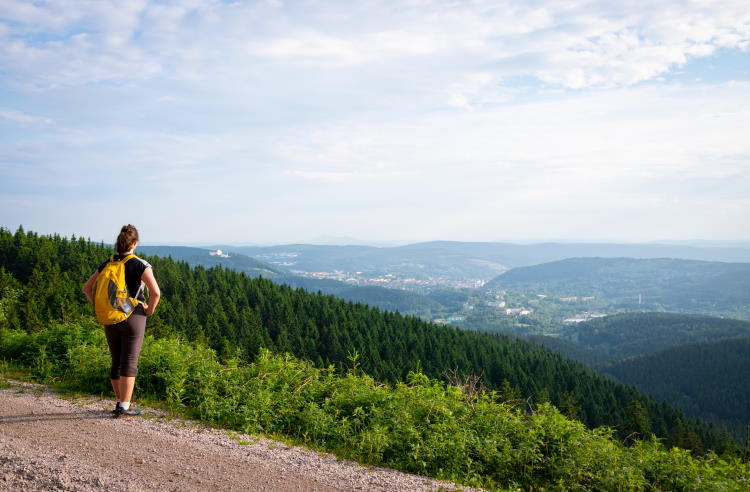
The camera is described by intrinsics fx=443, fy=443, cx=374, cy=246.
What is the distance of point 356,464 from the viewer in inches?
279

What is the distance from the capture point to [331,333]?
9506cm

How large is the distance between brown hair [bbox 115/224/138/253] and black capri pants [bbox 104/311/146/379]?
42.5 inches

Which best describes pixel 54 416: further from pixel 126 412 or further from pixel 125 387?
pixel 125 387

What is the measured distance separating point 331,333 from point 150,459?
296 feet

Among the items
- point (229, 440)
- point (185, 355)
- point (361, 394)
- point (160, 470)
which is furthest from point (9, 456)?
point (361, 394)

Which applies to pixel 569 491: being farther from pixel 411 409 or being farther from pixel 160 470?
pixel 160 470

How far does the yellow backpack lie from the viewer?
7141mm

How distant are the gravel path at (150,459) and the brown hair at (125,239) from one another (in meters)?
2.95

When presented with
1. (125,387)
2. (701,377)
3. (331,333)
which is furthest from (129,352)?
(701,377)

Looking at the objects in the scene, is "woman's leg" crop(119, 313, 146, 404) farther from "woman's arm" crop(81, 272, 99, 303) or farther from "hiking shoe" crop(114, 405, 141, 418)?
"woman's arm" crop(81, 272, 99, 303)

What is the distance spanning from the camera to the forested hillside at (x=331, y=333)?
8025 cm

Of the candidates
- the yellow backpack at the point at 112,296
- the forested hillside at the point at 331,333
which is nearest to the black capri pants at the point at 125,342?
the yellow backpack at the point at 112,296

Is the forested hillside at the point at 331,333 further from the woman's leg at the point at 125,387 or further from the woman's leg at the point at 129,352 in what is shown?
the woman's leg at the point at 129,352

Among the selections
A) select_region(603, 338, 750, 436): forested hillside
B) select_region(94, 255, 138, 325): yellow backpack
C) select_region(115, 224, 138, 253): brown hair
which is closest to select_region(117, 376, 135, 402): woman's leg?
select_region(94, 255, 138, 325): yellow backpack
